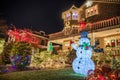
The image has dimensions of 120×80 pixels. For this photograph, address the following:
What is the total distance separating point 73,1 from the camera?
112ft

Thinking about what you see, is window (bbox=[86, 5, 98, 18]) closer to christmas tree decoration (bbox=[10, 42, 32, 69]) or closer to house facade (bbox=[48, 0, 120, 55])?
house facade (bbox=[48, 0, 120, 55])

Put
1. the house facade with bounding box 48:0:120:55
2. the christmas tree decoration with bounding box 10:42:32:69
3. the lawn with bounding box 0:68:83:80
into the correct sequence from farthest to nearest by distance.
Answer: the house facade with bounding box 48:0:120:55 → the christmas tree decoration with bounding box 10:42:32:69 → the lawn with bounding box 0:68:83:80

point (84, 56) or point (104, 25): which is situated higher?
point (104, 25)

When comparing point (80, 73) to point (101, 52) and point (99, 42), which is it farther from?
point (99, 42)

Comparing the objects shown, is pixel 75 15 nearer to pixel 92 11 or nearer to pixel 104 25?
pixel 92 11

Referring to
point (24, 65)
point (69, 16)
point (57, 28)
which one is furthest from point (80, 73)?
point (57, 28)

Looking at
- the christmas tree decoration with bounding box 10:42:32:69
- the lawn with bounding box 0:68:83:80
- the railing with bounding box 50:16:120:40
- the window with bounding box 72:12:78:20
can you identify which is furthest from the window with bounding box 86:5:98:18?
the lawn with bounding box 0:68:83:80

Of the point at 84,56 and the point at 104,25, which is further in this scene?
the point at 104,25

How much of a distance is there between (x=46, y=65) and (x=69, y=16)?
12.4m

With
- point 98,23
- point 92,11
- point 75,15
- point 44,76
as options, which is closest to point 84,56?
point 44,76

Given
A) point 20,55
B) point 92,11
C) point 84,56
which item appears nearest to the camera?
point 84,56

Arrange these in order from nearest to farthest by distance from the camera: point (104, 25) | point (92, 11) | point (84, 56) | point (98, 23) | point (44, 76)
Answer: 1. point (84, 56)
2. point (44, 76)
3. point (104, 25)
4. point (98, 23)
5. point (92, 11)

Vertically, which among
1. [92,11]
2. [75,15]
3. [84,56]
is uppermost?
[75,15]

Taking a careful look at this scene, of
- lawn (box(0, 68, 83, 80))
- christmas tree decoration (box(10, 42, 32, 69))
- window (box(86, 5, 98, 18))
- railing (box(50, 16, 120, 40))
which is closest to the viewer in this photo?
lawn (box(0, 68, 83, 80))
